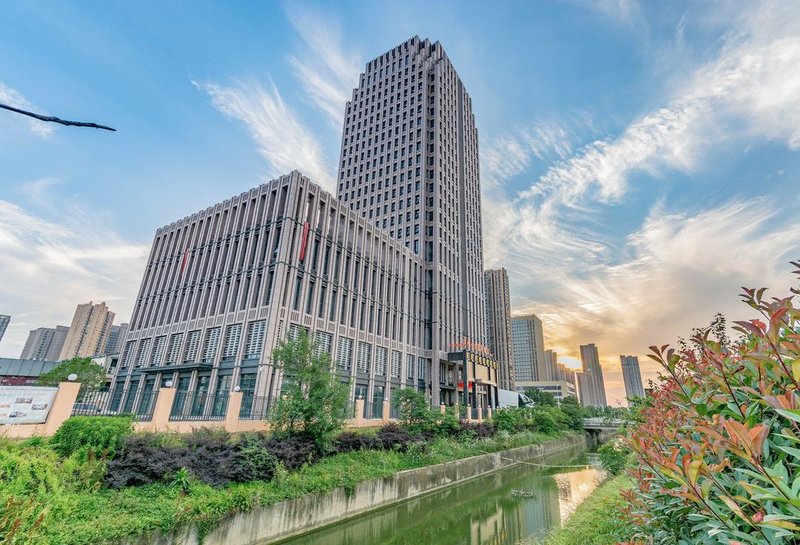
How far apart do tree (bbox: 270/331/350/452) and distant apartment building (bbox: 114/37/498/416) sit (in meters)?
2.58

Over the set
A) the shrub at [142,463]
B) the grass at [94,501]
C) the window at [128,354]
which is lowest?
the grass at [94,501]

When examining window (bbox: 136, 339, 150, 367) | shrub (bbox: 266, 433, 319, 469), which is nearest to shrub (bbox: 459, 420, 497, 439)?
shrub (bbox: 266, 433, 319, 469)

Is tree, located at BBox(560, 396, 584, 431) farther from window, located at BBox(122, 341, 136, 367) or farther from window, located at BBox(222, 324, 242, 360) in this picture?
window, located at BBox(122, 341, 136, 367)

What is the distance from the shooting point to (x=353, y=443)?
17.7 m

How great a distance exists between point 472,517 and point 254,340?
66.7ft

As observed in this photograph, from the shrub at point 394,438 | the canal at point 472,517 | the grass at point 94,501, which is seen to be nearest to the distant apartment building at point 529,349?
the canal at point 472,517

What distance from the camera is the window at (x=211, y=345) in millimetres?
30891

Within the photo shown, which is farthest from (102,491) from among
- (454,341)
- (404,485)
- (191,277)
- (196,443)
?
(454,341)

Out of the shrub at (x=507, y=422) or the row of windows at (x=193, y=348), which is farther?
the shrub at (x=507, y=422)

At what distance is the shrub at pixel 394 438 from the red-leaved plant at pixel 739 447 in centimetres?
1669

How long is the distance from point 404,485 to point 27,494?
43.8 feet

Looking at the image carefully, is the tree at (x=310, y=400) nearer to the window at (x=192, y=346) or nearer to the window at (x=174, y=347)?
the window at (x=192, y=346)

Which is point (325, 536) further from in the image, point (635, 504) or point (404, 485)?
point (635, 504)

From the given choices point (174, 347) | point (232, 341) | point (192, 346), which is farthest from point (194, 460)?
point (174, 347)
